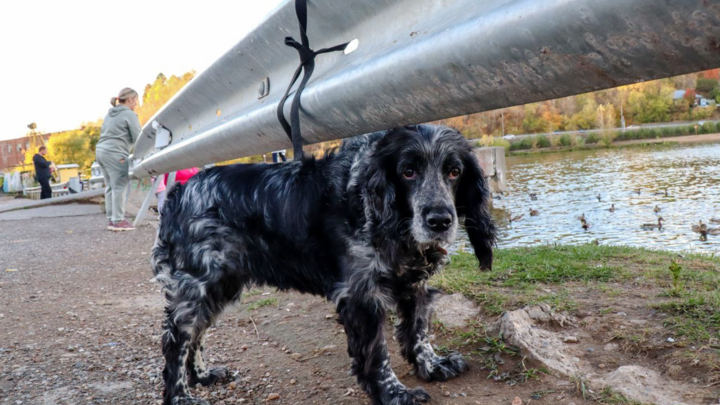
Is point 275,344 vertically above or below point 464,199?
below

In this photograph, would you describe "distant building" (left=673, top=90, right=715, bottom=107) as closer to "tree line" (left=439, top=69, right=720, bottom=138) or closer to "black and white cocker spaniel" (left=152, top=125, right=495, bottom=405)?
"tree line" (left=439, top=69, right=720, bottom=138)

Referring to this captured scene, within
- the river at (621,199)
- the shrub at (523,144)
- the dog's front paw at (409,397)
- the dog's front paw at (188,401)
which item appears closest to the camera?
the dog's front paw at (409,397)

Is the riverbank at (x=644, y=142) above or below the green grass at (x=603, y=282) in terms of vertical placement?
above

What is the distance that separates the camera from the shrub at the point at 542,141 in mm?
22433

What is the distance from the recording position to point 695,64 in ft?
4.26

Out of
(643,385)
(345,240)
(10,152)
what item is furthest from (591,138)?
(10,152)

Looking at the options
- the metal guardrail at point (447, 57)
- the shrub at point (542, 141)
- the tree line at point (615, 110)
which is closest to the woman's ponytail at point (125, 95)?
the tree line at point (615, 110)

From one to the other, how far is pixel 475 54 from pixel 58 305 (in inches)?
216

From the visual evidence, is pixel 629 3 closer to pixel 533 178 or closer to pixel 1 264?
pixel 1 264

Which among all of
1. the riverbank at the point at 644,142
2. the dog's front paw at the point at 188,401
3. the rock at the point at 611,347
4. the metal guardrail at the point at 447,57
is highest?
the riverbank at the point at 644,142

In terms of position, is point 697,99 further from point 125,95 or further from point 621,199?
point 125,95

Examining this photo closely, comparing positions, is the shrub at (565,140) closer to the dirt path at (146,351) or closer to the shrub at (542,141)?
the shrub at (542,141)

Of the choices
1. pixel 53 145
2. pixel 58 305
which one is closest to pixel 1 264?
pixel 58 305

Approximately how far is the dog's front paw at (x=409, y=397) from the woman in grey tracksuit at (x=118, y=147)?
892 cm
